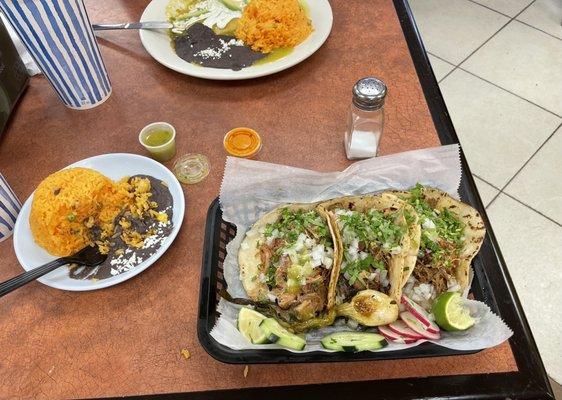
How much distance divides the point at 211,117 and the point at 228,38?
0.41m

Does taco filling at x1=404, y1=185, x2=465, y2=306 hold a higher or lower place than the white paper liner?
lower

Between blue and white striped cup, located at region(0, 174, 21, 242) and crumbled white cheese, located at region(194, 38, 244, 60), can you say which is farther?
crumbled white cheese, located at region(194, 38, 244, 60)

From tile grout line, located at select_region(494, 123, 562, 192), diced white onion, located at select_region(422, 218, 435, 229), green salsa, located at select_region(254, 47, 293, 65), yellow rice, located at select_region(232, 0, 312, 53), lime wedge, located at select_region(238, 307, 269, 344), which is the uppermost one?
yellow rice, located at select_region(232, 0, 312, 53)

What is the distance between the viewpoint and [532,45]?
3.54 meters

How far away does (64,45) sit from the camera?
146 cm

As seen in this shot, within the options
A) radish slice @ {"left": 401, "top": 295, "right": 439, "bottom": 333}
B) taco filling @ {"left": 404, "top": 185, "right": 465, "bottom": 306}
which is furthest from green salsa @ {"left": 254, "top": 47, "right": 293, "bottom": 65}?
radish slice @ {"left": 401, "top": 295, "right": 439, "bottom": 333}

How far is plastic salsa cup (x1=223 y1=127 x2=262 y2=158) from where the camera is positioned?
1518 mm

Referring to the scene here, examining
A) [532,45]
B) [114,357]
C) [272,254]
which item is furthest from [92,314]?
[532,45]

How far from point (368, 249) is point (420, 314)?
225 millimetres

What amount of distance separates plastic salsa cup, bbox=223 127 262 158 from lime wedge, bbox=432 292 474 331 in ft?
2.57

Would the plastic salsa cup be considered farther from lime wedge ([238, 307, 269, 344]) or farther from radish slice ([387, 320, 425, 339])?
radish slice ([387, 320, 425, 339])

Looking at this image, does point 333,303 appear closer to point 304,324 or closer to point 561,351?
point 304,324

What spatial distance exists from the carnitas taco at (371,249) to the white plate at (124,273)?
18.0 inches

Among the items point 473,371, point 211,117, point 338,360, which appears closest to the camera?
point 338,360
